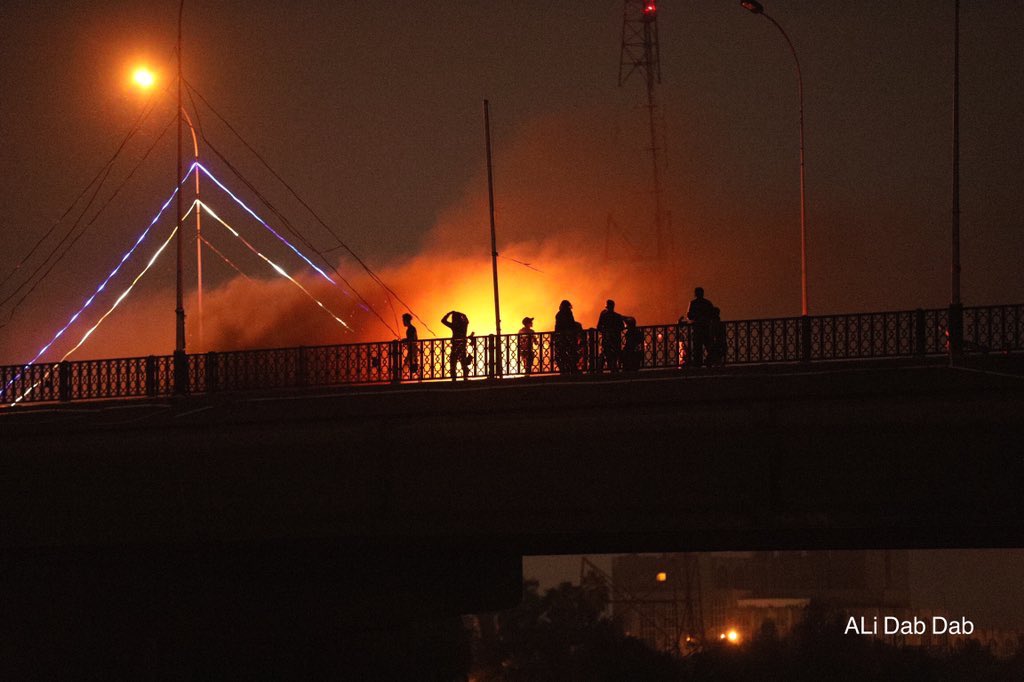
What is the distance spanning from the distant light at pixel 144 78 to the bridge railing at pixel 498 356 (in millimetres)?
6943

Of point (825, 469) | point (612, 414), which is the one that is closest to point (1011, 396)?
point (825, 469)

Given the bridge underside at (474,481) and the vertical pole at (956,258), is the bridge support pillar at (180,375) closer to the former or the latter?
the bridge underside at (474,481)

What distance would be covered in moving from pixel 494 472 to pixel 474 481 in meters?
0.31

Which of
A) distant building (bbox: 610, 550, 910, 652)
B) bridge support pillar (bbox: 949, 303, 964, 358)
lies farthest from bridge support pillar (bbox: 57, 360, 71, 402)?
distant building (bbox: 610, 550, 910, 652)

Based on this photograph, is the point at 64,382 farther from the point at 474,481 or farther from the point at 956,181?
the point at 956,181

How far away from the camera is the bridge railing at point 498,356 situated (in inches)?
851

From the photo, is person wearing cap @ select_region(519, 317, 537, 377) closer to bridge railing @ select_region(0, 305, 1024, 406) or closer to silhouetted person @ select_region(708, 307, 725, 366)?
bridge railing @ select_region(0, 305, 1024, 406)

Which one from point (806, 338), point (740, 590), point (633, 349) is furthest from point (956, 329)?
point (740, 590)

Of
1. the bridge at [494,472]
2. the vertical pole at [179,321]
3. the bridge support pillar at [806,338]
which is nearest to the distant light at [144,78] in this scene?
the vertical pole at [179,321]

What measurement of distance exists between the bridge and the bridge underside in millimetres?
32

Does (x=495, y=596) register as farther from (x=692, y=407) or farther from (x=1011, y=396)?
(x=1011, y=396)

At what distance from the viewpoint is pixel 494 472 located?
18141 mm

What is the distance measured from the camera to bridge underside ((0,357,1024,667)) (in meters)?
16.4

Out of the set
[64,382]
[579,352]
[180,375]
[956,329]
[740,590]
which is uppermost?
[956,329]
